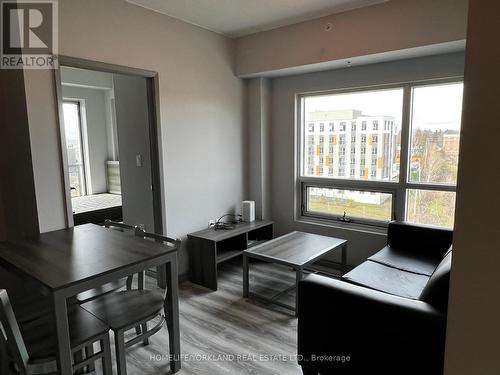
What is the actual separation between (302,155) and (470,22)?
3.02m

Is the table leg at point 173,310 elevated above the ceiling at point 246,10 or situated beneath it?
situated beneath

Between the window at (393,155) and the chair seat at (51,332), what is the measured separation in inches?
113

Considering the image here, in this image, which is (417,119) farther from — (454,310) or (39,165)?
(39,165)

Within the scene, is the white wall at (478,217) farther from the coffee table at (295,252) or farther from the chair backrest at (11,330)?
the chair backrest at (11,330)

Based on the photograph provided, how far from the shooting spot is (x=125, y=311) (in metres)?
1.92

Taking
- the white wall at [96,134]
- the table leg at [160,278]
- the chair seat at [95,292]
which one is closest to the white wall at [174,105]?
the table leg at [160,278]

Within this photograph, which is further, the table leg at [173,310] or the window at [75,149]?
the window at [75,149]

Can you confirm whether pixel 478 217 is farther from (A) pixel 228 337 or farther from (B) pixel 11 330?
(A) pixel 228 337

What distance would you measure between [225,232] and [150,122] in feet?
4.47

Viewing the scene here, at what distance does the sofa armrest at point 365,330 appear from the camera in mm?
1557

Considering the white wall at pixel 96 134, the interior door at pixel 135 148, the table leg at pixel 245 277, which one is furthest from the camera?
the white wall at pixel 96 134

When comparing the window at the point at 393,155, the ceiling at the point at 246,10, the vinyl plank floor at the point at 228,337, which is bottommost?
the vinyl plank floor at the point at 228,337

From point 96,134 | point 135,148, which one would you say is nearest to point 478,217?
point 135,148

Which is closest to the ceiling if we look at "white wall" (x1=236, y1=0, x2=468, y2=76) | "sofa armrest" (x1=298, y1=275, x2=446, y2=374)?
"white wall" (x1=236, y1=0, x2=468, y2=76)
